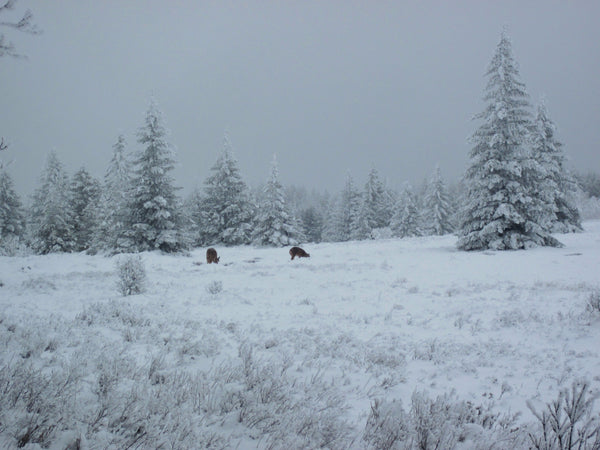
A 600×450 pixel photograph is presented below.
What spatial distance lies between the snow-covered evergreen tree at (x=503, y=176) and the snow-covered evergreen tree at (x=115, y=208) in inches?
865

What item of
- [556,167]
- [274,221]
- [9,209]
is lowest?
[274,221]

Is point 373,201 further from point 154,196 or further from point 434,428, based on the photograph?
point 434,428

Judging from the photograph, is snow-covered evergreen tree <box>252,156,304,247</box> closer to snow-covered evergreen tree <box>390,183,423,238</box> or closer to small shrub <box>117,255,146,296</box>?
snow-covered evergreen tree <box>390,183,423,238</box>

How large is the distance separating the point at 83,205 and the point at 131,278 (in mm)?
35078

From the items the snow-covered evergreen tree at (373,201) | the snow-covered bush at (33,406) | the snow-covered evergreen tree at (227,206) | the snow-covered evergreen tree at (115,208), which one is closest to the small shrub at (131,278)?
the snow-covered bush at (33,406)

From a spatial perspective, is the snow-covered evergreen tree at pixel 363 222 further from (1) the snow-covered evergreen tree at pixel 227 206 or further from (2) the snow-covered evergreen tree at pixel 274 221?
(1) the snow-covered evergreen tree at pixel 227 206

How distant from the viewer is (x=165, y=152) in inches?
1080

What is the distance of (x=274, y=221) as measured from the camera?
1359 inches

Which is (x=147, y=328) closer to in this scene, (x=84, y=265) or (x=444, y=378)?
(x=444, y=378)

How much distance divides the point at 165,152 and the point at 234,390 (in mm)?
26773

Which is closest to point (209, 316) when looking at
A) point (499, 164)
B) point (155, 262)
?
point (155, 262)

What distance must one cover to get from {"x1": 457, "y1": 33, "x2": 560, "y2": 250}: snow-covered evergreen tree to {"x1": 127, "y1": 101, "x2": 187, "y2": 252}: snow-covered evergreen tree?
→ 19.2 meters

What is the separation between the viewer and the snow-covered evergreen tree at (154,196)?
82.6 ft

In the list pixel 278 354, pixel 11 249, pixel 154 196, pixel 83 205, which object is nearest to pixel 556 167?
pixel 154 196
